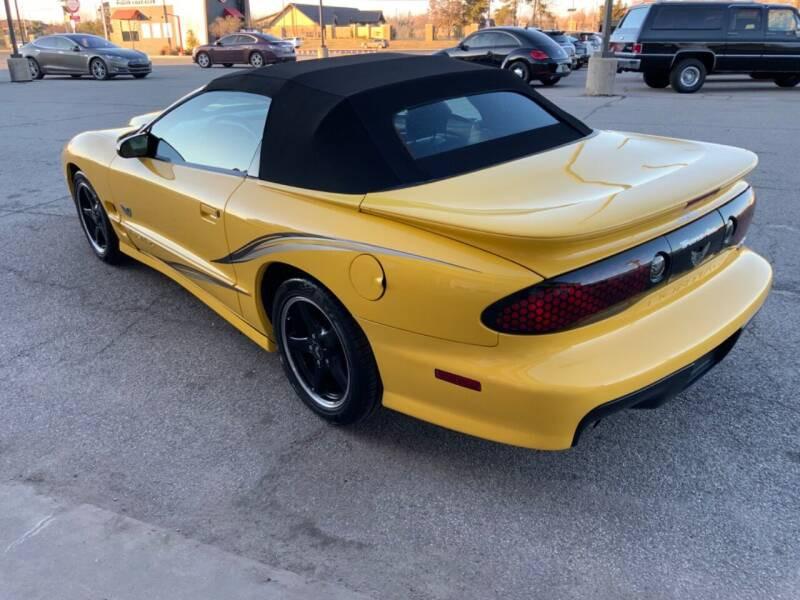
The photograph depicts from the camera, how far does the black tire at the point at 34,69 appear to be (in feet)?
71.6

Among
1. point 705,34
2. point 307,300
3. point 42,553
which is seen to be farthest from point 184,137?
point 705,34

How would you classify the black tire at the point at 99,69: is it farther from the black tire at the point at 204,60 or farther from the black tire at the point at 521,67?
Result: the black tire at the point at 521,67

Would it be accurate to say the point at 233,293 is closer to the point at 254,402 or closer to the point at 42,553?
the point at 254,402

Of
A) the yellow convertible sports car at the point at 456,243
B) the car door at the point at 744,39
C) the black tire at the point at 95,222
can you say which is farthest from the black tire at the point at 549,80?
the yellow convertible sports car at the point at 456,243

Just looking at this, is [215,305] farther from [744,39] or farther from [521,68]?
[744,39]

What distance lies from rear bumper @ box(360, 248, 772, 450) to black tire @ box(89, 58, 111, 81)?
73.2 ft

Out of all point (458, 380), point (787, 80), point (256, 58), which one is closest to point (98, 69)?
point (256, 58)

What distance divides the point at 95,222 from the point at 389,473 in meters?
3.40

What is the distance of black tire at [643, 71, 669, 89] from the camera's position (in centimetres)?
1587

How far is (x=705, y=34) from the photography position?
49.1 ft

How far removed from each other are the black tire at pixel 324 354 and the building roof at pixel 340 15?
258 ft

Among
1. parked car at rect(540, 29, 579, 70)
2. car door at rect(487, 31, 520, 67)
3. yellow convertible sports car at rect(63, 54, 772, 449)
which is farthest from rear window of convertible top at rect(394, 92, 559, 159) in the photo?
parked car at rect(540, 29, 579, 70)

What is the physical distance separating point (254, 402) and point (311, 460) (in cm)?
58

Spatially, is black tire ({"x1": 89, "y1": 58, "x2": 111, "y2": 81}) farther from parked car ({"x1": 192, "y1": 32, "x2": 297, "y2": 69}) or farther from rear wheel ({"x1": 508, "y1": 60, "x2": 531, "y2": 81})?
rear wheel ({"x1": 508, "y1": 60, "x2": 531, "y2": 81})
